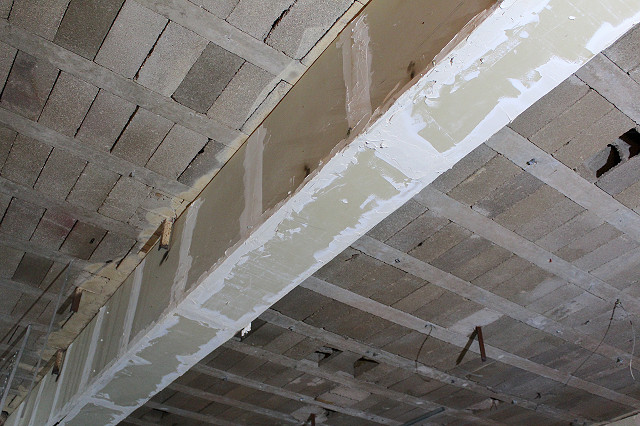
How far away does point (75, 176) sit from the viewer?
9.29 ft

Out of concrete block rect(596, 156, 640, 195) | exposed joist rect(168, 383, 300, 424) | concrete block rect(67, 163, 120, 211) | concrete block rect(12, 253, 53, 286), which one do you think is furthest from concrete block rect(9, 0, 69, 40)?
exposed joist rect(168, 383, 300, 424)

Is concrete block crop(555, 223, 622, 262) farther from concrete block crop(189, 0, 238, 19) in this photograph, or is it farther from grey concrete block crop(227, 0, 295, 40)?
concrete block crop(189, 0, 238, 19)

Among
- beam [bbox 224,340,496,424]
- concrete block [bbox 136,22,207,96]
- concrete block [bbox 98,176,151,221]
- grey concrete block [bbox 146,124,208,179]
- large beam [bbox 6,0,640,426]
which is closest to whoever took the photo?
large beam [bbox 6,0,640,426]

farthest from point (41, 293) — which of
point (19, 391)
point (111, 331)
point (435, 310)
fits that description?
point (435, 310)

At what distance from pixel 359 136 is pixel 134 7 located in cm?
111

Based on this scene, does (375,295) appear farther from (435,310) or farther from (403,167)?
(403,167)

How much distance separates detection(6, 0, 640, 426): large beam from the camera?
4.92 ft

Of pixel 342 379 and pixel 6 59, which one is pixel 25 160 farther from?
pixel 342 379

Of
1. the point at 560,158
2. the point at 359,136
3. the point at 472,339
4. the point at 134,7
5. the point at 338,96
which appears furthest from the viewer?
the point at 472,339

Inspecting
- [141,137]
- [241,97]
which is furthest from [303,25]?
[141,137]

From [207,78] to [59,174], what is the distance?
3.46ft

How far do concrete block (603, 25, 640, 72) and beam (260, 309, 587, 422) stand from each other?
99.2 inches

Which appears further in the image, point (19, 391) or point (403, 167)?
point (19, 391)

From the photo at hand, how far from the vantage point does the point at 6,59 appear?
7.62 feet
